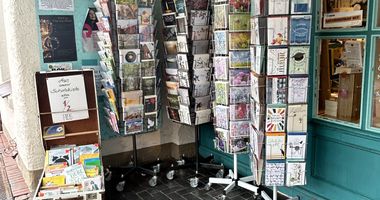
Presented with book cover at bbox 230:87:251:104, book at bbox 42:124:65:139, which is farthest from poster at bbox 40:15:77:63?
book cover at bbox 230:87:251:104

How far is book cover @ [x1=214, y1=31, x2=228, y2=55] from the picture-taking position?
321 centimetres

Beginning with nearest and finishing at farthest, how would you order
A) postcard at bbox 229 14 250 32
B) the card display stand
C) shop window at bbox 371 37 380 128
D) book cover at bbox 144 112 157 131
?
shop window at bbox 371 37 380 128 → postcard at bbox 229 14 250 32 → the card display stand → book cover at bbox 144 112 157 131

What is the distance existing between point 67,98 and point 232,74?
5.66ft

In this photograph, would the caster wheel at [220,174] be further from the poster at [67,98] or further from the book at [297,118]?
the poster at [67,98]

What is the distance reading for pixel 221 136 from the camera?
3465 mm

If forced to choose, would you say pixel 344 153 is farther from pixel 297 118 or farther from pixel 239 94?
pixel 239 94

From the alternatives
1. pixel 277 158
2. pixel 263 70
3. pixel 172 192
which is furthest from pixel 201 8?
pixel 172 192

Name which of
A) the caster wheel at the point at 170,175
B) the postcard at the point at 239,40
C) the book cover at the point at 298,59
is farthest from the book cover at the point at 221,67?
the caster wheel at the point at 170,175

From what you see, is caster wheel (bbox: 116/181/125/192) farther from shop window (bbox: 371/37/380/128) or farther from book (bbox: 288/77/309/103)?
shop window (bbox: 371/37/380/128)

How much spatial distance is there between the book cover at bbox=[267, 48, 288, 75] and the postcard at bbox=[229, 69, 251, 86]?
59cm

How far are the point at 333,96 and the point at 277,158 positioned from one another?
0.78 meters

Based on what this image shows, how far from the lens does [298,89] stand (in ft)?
8.69

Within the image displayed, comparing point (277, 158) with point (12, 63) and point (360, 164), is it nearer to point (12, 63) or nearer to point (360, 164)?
point (360, 164)

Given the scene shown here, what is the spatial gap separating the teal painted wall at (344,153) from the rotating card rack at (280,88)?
36 cm
